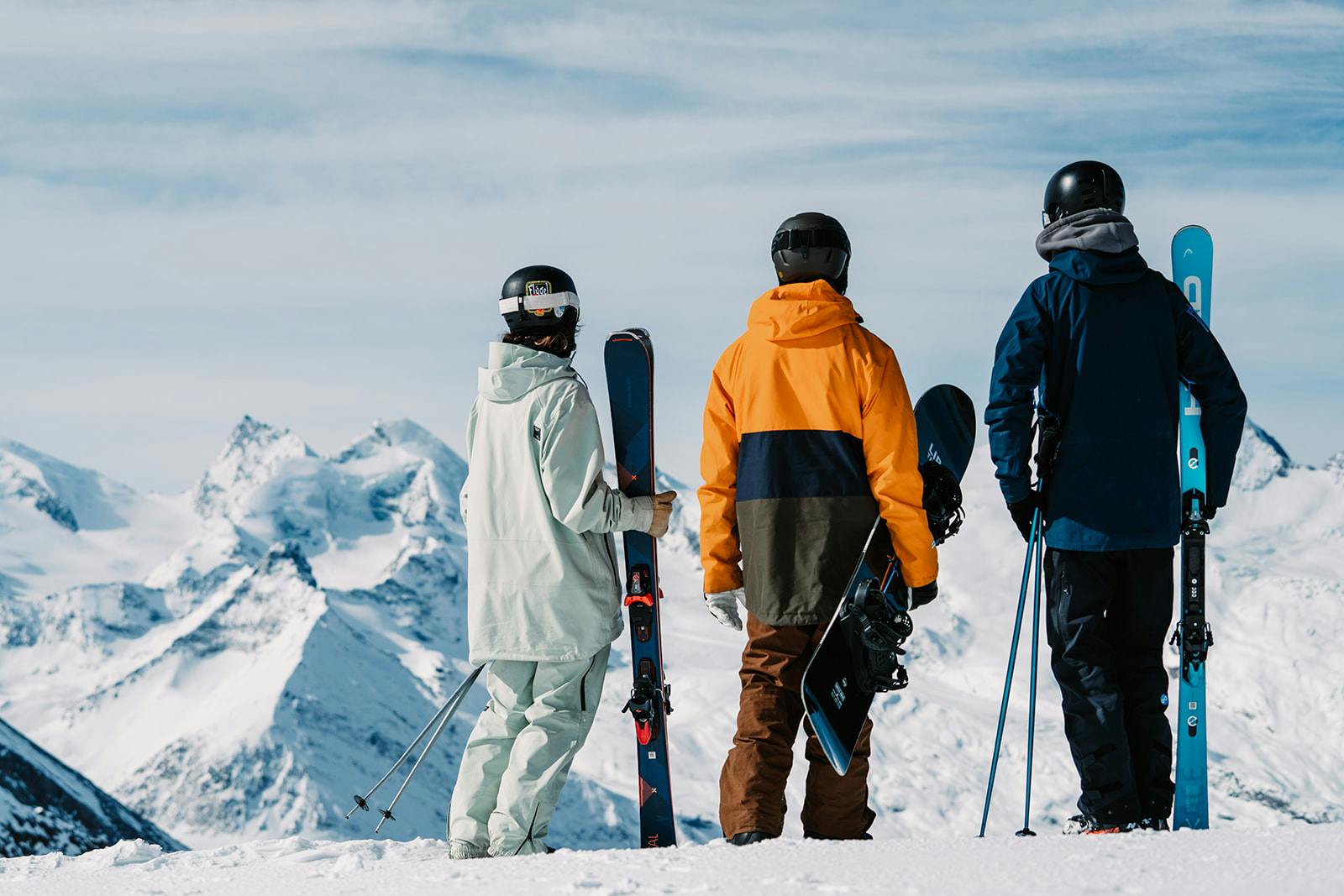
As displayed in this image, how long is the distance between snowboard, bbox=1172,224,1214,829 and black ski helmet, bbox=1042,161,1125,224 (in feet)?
3.74

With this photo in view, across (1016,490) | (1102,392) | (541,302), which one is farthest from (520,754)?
(1102,392)

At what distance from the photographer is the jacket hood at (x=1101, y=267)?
572 cm

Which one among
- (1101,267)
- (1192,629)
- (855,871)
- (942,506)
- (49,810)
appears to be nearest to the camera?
(855,871)

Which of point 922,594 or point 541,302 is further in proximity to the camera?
point 541,302

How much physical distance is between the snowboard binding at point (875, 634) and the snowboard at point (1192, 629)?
1556 millimetres

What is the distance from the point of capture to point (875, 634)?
217 inches

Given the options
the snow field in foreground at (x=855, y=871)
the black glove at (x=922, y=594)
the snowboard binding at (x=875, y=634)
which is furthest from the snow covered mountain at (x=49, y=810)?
the black glove at (x=922, y=594)

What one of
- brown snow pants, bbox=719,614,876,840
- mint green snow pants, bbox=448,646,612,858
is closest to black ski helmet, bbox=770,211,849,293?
brown snow pants, bbox=719,614,876,840

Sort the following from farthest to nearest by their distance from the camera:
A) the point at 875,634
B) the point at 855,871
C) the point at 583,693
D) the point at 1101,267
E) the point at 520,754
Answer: the point at 583,693
the point at 520,754
the point at 1101,267
the point at 875,634
the point at 855,871

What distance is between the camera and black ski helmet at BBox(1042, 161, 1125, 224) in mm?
5816

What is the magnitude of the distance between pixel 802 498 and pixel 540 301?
161 centimetres

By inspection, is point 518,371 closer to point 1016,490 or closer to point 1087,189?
point 1016,490

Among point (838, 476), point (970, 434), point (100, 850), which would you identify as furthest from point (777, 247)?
point (100, 850)

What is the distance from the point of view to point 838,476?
5555mm
